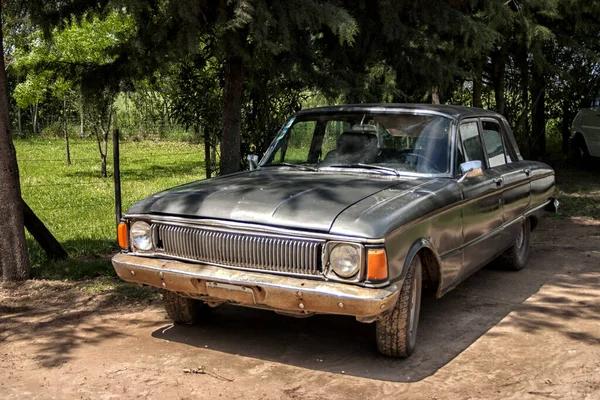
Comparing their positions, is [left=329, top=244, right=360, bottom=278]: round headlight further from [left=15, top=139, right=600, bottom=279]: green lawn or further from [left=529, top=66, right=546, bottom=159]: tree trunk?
[left=529, top=66, right=546, bottom=159]: tree trunk

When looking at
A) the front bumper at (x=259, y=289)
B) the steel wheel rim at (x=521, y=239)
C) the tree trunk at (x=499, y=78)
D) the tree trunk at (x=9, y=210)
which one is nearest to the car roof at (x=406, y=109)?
the steel wheel rim at (x=521, y=239)

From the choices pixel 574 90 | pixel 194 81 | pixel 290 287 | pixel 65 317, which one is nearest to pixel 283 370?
pixel 290 287

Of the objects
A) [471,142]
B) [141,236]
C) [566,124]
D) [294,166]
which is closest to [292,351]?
[141,236]

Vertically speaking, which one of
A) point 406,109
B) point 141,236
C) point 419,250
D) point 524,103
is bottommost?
point 419,250

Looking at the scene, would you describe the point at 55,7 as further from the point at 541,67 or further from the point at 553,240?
the point at 541,67

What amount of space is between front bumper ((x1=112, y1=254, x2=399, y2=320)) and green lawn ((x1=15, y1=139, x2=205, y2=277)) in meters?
2.43

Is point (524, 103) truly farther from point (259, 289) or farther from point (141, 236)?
point (259, 289)

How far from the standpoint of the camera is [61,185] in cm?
1419

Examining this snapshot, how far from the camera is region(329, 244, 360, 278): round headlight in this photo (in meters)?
4.09

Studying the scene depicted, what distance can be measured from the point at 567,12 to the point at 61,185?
1006 centimetres

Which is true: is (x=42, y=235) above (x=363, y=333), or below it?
above

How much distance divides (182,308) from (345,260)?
1.62 metres

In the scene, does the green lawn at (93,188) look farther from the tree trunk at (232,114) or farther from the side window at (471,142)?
the side window at (471,142)

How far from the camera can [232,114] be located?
8438 millimetres
